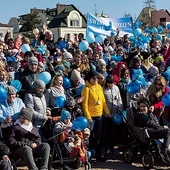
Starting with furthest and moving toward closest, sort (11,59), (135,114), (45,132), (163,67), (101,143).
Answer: (163,67) → (11,59) → (101,143) → (135,114) → (45,132)

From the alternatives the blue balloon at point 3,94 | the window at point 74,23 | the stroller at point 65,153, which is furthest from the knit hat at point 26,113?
the window at point 74,23

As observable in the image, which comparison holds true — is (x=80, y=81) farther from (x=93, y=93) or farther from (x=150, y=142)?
(x=150, y=142)

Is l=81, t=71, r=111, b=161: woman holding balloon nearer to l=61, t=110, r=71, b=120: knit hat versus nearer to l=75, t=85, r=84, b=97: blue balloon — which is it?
l=75, t=85, r=84, b=97: blue balloon

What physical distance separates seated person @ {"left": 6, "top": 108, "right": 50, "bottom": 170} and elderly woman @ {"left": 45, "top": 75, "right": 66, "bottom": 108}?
1097mm

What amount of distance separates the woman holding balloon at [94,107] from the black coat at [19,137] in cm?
144

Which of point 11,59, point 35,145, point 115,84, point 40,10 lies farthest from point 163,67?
point 40,10

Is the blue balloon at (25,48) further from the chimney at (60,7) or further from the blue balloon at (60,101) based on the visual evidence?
the chimney at (60,7)

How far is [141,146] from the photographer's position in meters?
7.55

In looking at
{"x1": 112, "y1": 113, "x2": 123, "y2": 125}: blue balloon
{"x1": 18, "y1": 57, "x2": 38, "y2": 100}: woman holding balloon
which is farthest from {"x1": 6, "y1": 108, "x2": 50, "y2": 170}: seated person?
{"x1": 112, "y1": 113, "x2": 123, "y2": 125}: blue balloon

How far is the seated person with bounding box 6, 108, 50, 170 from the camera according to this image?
20.2 ft

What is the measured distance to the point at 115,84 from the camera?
8602mm

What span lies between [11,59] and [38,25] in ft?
150

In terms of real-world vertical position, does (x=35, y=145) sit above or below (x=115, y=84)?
below

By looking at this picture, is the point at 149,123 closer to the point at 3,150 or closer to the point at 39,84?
the point at 39,84
